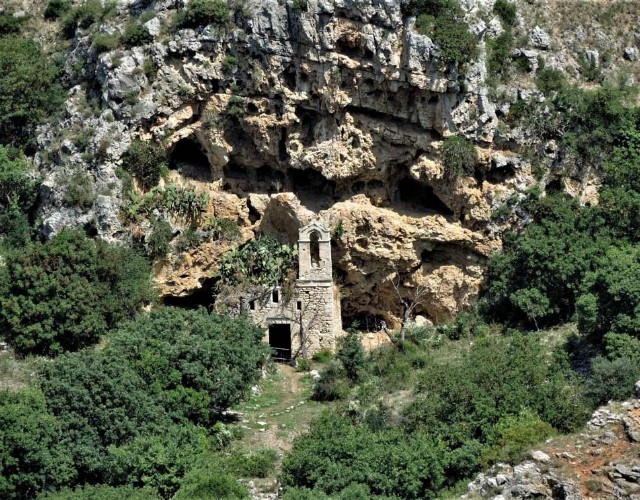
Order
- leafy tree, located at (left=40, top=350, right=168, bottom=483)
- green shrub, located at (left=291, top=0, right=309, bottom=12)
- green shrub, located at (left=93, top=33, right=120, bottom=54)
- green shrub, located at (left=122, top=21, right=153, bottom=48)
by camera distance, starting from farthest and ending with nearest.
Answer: green shrub, located at (left=93, top=33, right=120, bottom=54), green shrub, located at (left=122, top=21, right=153, bottom=48), green shrub, located at (left=291, top=0, right=309, bottom=12), leafy tree, located at (left=40, top=350, right=168, bottom=483)

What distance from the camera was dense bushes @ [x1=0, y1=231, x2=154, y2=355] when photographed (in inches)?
1858

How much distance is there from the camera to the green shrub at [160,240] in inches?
2046

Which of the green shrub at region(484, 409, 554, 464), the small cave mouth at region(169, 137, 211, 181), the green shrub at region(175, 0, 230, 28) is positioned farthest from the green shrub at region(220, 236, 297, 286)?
the green shrub at region(484, 409, 554, 464)

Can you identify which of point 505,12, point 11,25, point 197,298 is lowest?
point 197,298

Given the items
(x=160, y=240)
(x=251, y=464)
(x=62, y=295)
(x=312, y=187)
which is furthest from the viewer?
(x=312, y=187)

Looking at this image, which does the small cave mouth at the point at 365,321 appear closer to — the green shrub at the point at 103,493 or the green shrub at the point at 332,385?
the green shrub at the point at 332,385

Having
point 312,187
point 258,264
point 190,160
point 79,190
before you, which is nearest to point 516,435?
point 258,264

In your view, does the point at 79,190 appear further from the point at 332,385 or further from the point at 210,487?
the point at 210,487

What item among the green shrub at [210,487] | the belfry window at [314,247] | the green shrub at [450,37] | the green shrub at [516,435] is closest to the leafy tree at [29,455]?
the green shrub at [210,487]

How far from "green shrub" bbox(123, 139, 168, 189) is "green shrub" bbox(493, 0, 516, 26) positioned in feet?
52.6

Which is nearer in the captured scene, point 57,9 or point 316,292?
point 316,292

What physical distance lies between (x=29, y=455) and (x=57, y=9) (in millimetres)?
30398

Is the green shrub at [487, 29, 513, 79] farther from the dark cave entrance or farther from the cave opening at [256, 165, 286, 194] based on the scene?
the dark cave entrance

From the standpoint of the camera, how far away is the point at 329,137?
175ft
